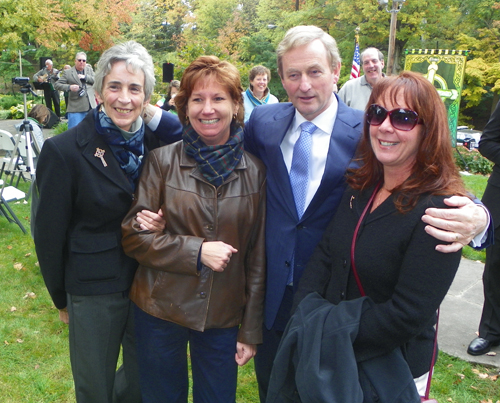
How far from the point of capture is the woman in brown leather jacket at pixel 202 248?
2180mm

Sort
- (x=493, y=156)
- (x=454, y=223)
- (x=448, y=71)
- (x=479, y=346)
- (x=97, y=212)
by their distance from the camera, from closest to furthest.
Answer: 1. (x=454, y=223)
2. (x=97, y=212)
3. (x=493, y=156)
4. (x=479, y=346)
5. (x=448, y=71)

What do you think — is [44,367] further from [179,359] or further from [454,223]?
[454,223]

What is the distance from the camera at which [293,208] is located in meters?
2.31

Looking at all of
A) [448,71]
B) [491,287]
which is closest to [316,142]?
[491,287]

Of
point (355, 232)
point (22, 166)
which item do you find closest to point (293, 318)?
point (355, 232)

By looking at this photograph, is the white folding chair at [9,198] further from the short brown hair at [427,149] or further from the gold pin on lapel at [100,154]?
the short brown hair at [427,149]

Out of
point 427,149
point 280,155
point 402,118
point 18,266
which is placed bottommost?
point 18,266

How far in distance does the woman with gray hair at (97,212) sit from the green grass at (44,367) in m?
1.26

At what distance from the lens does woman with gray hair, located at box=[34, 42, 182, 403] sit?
2160mm

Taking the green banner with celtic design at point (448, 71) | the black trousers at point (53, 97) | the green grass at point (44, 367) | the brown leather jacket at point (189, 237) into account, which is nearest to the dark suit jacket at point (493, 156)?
the green grass at point (44, 367)

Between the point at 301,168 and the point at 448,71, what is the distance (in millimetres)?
12431

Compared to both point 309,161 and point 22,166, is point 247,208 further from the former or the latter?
point 22,166

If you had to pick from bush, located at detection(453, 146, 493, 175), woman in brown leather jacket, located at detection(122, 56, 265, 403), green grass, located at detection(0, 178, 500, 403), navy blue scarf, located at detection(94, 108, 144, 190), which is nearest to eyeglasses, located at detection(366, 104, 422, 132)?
woman in brown leather jacket, located at detection(122, 56, 265, 403)

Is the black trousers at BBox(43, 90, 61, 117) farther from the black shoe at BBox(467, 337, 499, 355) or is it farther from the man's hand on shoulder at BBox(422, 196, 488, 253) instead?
the man's hand on shoulder at BBox(422, 196, 488, 253)
